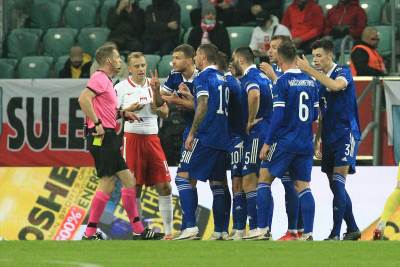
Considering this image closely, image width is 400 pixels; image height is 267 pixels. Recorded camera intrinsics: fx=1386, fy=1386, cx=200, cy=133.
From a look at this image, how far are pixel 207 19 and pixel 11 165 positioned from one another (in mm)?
3840

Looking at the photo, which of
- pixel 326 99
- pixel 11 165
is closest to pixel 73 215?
pixel 11 165

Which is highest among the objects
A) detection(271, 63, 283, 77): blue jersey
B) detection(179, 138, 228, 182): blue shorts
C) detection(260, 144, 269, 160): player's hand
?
detection(271, 63, 283, 77): blue jersey

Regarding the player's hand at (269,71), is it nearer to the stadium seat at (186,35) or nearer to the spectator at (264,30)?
the spectator at (264,30)

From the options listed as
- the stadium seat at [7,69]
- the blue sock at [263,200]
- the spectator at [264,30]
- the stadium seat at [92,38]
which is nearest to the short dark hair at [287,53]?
the blue sock at [263,200]

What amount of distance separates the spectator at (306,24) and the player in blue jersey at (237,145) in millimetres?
5511

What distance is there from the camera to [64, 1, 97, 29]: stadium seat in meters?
23.6

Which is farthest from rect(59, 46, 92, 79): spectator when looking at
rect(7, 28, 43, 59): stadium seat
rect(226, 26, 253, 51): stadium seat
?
rect(226, 26, 253, 51): stadium seat

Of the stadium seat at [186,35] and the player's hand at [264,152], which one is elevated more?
the stadium seat at [186,35]

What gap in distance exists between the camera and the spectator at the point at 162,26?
21.8 m

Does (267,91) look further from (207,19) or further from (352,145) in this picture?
(207,19)

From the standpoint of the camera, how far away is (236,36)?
859 inches

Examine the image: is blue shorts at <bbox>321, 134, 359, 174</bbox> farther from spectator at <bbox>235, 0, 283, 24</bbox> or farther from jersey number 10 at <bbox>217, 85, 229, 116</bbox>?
spectator at <bbox>235, 0, 283, 24</bbox>

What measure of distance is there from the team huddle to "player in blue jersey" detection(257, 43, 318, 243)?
0.03ft

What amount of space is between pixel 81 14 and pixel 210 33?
3320 millimetres
